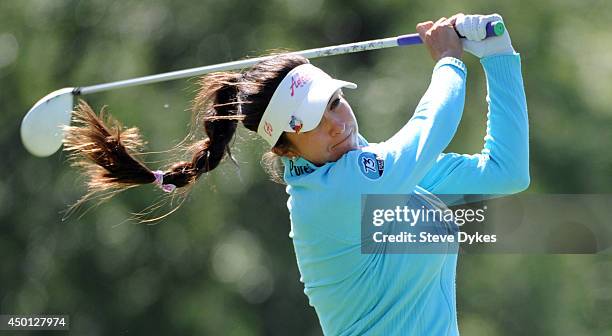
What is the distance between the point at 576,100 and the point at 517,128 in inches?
175

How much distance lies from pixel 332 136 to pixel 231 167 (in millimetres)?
4217

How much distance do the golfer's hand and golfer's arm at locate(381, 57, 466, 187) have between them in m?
0.09

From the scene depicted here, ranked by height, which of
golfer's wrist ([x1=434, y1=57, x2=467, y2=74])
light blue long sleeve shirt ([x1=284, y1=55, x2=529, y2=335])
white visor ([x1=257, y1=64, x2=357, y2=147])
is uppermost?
golfer's wrist ([x1=434, y1=57, x2=467, y2=74])

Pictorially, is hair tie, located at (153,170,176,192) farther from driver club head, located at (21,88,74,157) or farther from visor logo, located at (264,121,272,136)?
driver club head, located at (21,88,74,157)

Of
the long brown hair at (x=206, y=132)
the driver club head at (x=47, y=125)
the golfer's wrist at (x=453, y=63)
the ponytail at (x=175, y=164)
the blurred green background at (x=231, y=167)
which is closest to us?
the golfer's wrist at (x=453, y=63)

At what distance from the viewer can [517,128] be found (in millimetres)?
2760

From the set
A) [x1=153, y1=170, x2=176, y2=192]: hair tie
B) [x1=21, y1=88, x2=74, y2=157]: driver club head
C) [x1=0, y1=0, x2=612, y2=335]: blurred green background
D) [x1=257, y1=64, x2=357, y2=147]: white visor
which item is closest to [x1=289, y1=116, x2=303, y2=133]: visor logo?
[x1=257, y1=64, x2=357, y2=147]: white visor

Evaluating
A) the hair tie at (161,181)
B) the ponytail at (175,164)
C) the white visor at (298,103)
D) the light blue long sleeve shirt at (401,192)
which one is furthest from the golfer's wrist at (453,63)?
the hair tie at (161,181)

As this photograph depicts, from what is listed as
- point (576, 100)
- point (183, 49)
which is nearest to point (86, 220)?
point (183, 49)

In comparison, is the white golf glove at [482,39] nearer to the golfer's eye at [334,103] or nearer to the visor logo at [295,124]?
the golfer's eye at [334,103]

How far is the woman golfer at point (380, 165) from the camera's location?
8.97ft

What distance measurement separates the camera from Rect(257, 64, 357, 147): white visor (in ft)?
9.28

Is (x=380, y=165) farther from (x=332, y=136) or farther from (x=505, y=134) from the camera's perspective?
(x=505, y=134)

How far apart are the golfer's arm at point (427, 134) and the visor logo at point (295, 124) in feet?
0.76
